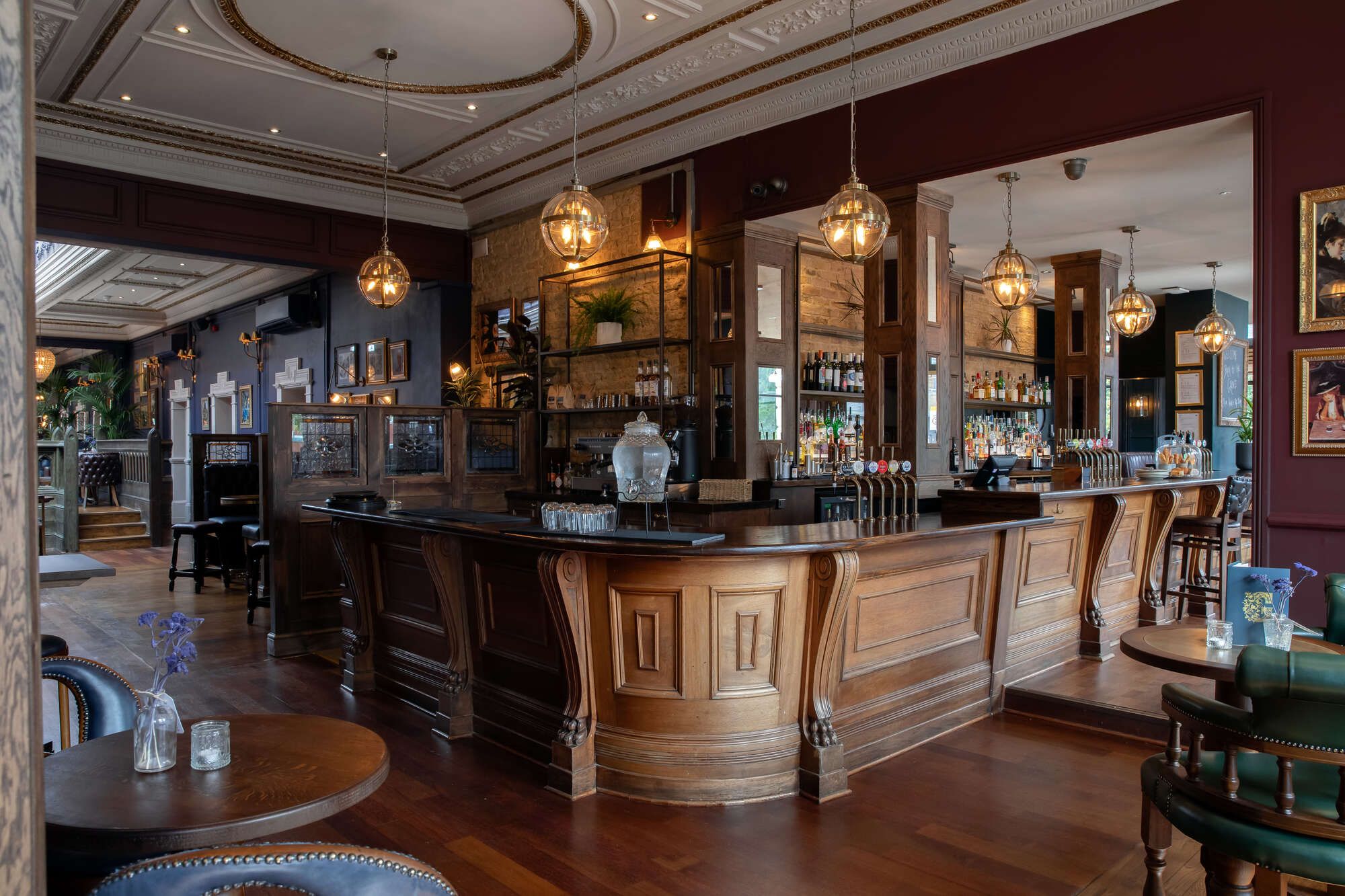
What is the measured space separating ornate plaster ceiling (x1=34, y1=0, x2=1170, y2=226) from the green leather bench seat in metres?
4.20

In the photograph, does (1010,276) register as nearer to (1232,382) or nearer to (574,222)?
(574,222)

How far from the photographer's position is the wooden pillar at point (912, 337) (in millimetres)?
6148

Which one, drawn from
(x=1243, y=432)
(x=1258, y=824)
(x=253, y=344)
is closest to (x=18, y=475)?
(x=1258, y=824)

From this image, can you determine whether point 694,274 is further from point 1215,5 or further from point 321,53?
point 1215,5

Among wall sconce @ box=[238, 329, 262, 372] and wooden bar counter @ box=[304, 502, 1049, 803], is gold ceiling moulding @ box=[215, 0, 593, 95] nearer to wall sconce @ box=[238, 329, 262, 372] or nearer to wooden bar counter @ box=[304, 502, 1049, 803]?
wooden bar counter @ box=[304, 502, 1049, 803]

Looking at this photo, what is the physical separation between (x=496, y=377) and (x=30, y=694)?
8.83 metres

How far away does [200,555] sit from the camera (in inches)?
350

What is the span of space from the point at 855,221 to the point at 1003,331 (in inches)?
262

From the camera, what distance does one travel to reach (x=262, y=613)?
778cm

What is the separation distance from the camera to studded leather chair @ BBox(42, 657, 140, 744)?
2.37 m

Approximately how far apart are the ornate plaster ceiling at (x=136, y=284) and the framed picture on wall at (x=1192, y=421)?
38.1ft

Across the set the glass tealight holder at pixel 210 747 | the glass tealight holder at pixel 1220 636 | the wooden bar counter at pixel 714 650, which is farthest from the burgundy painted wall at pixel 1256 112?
the glass tealight holder at pixel 210 747

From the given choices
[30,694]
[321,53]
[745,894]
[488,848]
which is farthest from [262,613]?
[30,694]

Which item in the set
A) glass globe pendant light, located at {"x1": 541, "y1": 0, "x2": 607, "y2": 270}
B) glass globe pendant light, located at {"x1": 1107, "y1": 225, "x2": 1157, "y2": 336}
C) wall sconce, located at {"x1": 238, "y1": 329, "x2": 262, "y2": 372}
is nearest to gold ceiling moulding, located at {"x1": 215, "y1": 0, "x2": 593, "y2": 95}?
glass globe pendant light, located at {"x1": 541, "y1": 0, "x2": 607, "y2": 270}
